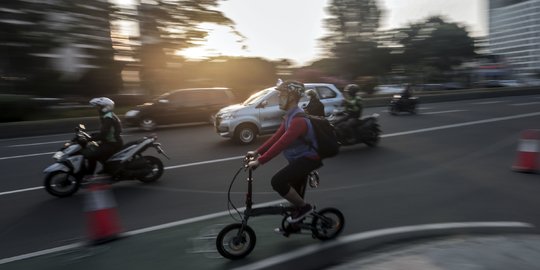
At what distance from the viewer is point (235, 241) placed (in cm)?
→ 462

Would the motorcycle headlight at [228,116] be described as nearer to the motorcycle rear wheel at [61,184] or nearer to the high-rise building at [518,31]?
the motorcycle rear wheel at [61,184]

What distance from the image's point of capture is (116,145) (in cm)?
787

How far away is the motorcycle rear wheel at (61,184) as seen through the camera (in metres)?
7.34

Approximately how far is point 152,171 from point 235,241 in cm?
416

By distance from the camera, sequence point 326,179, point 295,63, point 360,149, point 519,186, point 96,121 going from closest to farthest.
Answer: point 519,186, point 326,179, point 360,149, point 96,121, point 295,63

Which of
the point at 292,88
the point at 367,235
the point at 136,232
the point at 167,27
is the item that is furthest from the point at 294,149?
the point at 167,27

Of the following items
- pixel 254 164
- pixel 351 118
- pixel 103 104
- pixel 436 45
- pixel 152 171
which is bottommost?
pixel 152 171

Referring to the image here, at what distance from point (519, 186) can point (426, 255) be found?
13.0 feet

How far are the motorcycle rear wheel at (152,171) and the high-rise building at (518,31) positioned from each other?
99.1 meters

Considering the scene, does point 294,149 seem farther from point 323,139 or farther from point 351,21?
point 351,21

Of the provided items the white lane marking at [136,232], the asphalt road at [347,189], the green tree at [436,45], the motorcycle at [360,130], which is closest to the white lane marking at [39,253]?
the white lane marking at [136,232]

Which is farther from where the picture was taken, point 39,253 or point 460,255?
point 39,253

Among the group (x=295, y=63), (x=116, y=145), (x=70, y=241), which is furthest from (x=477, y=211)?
(x=295, y=63)

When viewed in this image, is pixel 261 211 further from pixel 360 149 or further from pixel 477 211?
pixel 360 149
